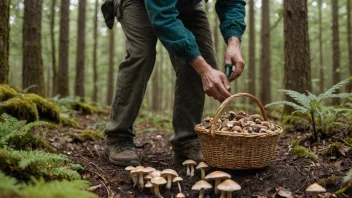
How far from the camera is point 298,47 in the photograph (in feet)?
17.1

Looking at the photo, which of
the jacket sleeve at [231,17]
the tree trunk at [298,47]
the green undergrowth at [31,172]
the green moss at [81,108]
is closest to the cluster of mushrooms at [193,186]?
the green undergrowth at [31,172]

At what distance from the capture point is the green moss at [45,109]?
4834 millimetres

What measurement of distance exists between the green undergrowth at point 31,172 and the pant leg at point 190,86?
125 centimetres

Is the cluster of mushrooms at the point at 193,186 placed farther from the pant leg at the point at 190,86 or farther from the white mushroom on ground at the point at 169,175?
the pant leg at the point at 190,86

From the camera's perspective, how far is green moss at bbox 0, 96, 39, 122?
3.87 m

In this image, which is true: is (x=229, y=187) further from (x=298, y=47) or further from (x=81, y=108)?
(x=81, y=108)

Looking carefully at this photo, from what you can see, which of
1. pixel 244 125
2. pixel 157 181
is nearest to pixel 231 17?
pixel 244 125

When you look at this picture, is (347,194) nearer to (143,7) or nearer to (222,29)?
(222,29)

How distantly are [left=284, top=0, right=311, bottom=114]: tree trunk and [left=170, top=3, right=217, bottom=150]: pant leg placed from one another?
234 cm

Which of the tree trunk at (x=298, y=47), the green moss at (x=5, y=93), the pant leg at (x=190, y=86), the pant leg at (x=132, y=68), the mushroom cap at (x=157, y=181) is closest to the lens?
the mushroom cap at (x=157, y=181)

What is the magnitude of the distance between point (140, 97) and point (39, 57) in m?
5.11

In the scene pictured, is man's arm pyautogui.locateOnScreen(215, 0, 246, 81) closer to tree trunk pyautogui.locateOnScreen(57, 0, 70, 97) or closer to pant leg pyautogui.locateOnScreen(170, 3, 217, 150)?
pant leg pyautogui.locateOnScreen(170, 3, 217, 150)

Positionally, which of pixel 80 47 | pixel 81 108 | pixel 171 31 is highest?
pixel 80 47

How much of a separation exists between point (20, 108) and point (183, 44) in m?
2.62
